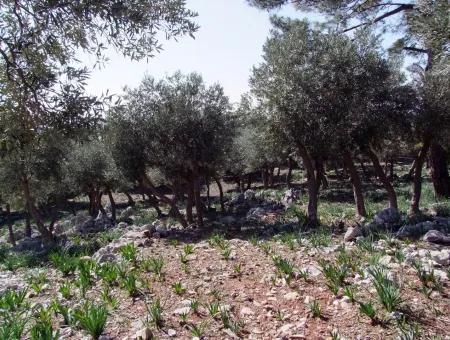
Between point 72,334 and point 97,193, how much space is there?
25.9 m

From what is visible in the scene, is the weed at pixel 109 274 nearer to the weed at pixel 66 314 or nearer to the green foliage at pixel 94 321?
the weed at pixel 66 314

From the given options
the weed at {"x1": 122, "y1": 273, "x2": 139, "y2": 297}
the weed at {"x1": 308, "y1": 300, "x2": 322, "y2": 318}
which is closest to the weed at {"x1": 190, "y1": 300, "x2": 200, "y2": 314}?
the weed at {"x1": 122, "y1": 273, "x2": 139, "y2": 297}

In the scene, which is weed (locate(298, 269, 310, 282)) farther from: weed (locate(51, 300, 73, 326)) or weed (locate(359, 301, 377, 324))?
weed (locate(51, 300, 73, 326))

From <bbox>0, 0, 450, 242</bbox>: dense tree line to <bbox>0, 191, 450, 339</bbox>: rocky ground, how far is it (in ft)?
7.72

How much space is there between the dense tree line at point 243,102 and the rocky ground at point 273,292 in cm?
235

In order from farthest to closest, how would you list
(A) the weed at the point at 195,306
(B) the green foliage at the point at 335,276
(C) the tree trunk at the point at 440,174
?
(C) the tree trunk at the point at 440,174
(B) the green foliage at the point at 335,276
(A) the weed at the point at 195,306

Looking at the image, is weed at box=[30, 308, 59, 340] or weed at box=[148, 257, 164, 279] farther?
weed at box=[148, 257, 164, 279]

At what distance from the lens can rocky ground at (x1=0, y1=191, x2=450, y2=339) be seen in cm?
493

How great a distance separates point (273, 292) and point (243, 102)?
410 inches

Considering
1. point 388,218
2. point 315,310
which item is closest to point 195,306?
point 315,310

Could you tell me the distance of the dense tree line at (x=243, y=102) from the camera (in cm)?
505

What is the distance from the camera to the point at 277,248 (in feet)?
29.6

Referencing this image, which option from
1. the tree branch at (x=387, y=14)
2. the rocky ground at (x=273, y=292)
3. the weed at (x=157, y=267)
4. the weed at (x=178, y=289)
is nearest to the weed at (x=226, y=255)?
the rocky ground at (x=273, y=292)

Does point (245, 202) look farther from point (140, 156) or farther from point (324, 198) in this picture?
point (140, 156)
